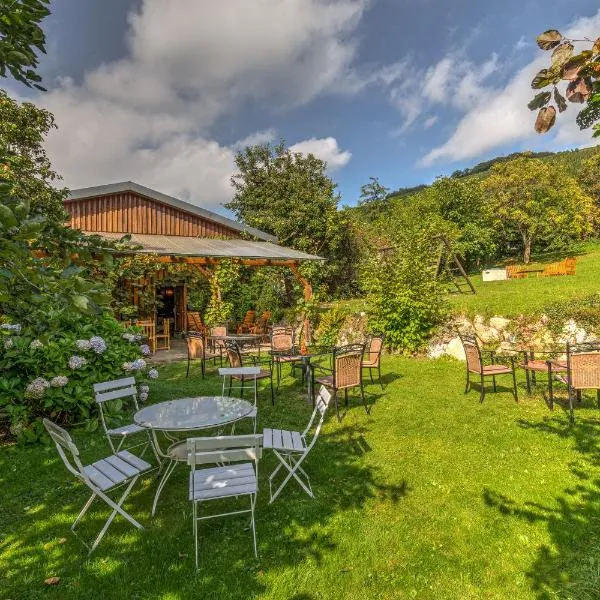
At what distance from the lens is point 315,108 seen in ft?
52.3

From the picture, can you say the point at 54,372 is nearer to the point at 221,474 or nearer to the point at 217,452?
the point at 221,474

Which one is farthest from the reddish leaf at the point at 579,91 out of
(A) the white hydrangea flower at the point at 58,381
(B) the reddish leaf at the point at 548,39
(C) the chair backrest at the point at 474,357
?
(A) the white hydrangea flower at the point at 58,381

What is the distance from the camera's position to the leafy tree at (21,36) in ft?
5.41

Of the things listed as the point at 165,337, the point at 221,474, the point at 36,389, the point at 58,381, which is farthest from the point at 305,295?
the point at 221,474

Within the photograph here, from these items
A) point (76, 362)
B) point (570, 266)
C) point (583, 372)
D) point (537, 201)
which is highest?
point (537, 201)

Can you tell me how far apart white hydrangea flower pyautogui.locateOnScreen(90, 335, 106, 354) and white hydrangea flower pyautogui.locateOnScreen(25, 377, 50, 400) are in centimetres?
79

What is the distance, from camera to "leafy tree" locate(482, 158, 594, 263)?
2322cm

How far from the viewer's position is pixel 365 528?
10.8 feet

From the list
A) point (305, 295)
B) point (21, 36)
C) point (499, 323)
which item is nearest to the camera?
point (21, 36)

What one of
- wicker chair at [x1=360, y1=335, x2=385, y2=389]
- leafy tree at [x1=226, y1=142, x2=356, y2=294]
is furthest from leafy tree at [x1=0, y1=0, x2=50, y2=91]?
leafy tree at [x1=226, y1=142, x2=356, y2=294]

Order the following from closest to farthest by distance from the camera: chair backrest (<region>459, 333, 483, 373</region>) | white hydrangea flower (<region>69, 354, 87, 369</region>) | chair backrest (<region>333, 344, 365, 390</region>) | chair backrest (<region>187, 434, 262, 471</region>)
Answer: chair backrest (<region>187, 434, 262, 471</region>)
white hydrangea flower (<region>69, 354, 87, 369</region>)
chair backrest (<region>333, 344, 365, 390</region>)
chair backrest (<region>459, 333, 483, 373</region>)

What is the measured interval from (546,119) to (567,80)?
0.13 m

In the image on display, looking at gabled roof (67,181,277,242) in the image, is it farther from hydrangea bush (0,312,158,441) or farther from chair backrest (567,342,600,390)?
chair backrest (567,342,600,390)

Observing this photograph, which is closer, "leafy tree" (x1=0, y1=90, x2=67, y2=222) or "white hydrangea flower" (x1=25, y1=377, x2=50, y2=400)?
"white hydrangea flower" (x1=25, y1=377, x2=50, y2=400)
